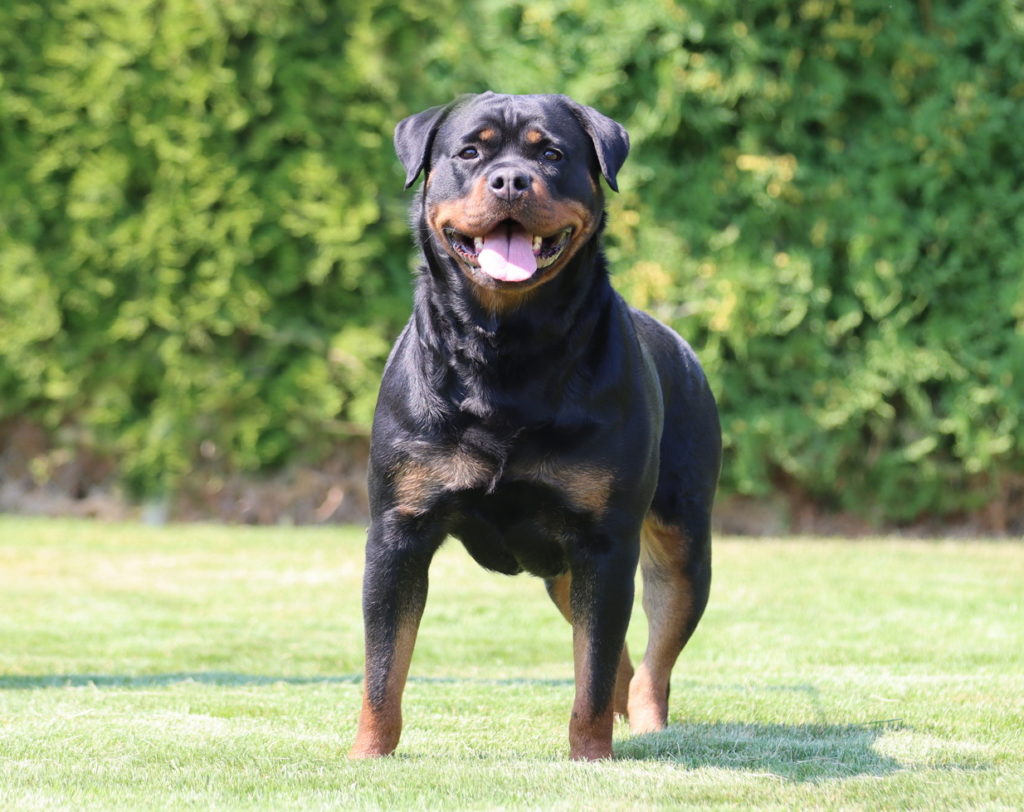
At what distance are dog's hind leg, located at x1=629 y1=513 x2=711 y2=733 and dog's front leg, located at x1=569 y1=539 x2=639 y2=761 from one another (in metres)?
0.73

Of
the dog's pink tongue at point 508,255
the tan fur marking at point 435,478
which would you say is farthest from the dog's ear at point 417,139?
the tan fur marking at point 435,478

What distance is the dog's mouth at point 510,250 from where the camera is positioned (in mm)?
3861

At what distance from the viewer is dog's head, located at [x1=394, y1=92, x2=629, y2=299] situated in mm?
3848

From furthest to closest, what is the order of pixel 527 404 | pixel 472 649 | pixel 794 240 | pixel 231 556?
pixel 794 240 → pixel 231 556 → pixel 472 649 → pixel 527 404

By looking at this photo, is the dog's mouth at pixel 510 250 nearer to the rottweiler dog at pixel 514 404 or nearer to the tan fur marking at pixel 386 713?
the rottweiler dog at pixel 514 404

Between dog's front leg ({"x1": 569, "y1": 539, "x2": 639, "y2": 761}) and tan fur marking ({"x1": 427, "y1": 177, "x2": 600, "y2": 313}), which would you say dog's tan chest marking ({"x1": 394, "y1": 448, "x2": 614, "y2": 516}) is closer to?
dog's front leg ({"x1": 569, "y1": 539, "x2": 639, "y2": 761})

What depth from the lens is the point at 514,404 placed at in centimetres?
395

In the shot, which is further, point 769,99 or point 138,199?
point 138,199

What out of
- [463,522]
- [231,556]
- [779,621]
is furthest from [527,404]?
[231,556]

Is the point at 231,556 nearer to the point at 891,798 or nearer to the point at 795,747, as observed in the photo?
the point at 795,747

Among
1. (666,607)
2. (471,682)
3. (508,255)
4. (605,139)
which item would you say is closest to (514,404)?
(508,255)

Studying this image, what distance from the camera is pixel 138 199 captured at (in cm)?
1074

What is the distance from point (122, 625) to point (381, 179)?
4.11 metres

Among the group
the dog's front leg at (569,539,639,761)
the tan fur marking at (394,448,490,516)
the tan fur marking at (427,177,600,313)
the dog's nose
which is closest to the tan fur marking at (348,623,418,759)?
the tan fur marking at (394,448,490,516)
